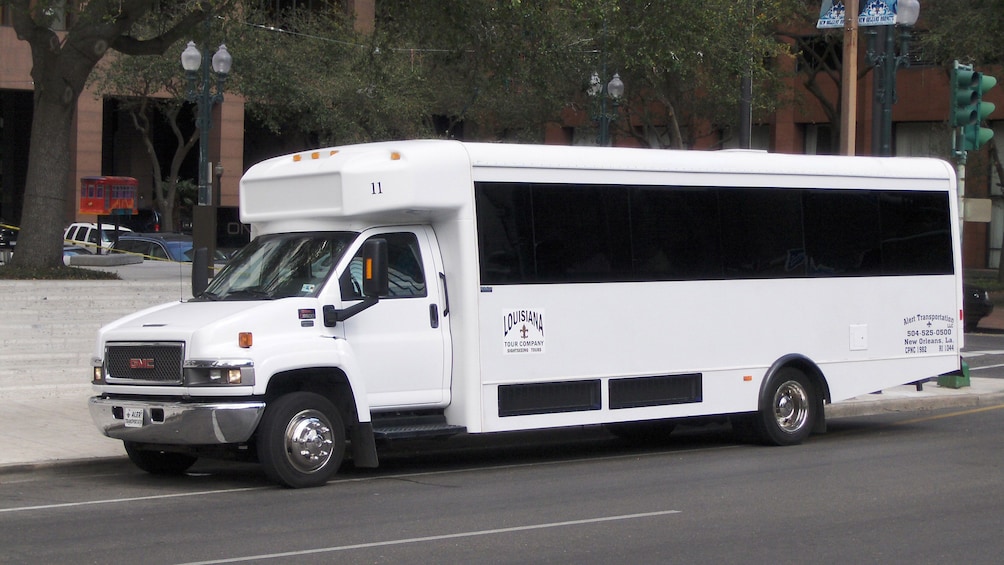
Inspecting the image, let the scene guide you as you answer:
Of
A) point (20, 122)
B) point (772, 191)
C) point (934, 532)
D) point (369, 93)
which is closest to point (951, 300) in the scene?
point (772, 191)

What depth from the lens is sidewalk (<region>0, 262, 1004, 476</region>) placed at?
1205 cm

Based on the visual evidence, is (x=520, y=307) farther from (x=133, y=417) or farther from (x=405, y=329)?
(x=133, y=417)

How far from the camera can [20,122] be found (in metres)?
65.7

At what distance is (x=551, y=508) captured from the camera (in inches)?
385

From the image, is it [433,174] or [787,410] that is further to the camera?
[787,410]

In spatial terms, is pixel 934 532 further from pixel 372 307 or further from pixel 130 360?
pixel 130 360

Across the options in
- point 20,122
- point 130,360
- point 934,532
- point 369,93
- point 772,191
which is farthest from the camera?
point 20,122

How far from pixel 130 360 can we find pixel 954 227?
9.21 meters

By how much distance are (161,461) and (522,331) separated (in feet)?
11.2

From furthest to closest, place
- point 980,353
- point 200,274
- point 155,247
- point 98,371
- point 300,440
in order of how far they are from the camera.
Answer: point 155,247, point 980,353, point 200,274, point 98,371, point 300,440

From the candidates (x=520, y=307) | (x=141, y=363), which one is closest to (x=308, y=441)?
(x=141, y=363)

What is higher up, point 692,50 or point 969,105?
point 692,50

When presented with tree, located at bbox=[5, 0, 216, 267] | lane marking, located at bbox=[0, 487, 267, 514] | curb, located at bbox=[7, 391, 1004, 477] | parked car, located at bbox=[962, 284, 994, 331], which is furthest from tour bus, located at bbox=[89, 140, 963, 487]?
parked car, located at bbox=[962, 284, 994, 331]

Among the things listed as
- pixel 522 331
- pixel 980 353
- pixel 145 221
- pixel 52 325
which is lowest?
pixel 980 353
